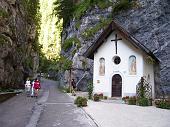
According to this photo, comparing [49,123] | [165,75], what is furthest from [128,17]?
[49,123]

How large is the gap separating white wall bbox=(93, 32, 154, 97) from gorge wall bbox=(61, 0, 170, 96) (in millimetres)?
4890

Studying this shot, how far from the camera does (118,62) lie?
87.5 feet

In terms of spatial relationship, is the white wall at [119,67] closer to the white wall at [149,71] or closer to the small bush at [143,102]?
the white wall at [149,71]

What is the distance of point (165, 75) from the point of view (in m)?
30.9

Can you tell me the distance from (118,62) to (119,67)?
521 mm

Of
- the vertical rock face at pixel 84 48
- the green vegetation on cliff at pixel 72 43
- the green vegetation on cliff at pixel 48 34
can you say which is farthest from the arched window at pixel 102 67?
the green vegetation on cliff at pixel 48 34

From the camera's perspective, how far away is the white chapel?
83.8ft

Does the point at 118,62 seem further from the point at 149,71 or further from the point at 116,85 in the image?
the point at 149,71

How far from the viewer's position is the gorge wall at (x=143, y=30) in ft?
104

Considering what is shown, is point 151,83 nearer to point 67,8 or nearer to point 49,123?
point 49,123

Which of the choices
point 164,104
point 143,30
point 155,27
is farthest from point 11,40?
point 164,104

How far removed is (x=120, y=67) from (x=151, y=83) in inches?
154

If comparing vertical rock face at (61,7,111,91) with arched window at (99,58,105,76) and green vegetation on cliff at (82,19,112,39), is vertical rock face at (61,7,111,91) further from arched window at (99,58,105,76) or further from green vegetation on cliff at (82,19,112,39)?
arched window at (99,58,105,76)

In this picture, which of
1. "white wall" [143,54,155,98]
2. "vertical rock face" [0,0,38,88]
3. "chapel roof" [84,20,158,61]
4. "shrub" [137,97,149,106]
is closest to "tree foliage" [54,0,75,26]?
"vertical rock face" [0,0,38,88]
